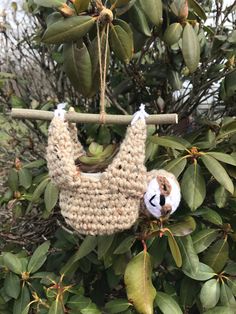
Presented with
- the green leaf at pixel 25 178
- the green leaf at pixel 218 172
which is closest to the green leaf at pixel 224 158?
the green leaf at pixel 218 172

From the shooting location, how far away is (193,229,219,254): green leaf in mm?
1196

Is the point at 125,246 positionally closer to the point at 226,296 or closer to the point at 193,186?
the point at 193,186

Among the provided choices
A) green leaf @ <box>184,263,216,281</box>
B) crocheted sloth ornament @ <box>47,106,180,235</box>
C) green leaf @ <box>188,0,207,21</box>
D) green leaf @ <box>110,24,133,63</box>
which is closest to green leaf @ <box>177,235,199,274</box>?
green leaf @ <box>184,263,216,281</box>

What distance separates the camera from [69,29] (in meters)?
1.01

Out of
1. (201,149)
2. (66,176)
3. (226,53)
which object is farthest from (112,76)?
(66,176)

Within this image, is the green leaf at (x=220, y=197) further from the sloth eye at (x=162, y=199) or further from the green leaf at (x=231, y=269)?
the sloth eye at (x=162, y=199)

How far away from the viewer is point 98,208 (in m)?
0.92

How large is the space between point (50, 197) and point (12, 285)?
30cm

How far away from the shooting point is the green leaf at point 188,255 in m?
1.13

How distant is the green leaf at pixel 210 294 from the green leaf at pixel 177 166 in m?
0.31

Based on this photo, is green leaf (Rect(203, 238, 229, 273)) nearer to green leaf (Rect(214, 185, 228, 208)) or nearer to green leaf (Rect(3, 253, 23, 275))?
green leaf (Rect(214, 185, 228, 208))

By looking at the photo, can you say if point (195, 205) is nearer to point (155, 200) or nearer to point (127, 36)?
point (155, 200)

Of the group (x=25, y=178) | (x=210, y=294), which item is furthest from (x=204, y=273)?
(x=25, y=178)

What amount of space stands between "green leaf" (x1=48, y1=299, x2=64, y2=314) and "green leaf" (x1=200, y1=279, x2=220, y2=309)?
36 centimetres
